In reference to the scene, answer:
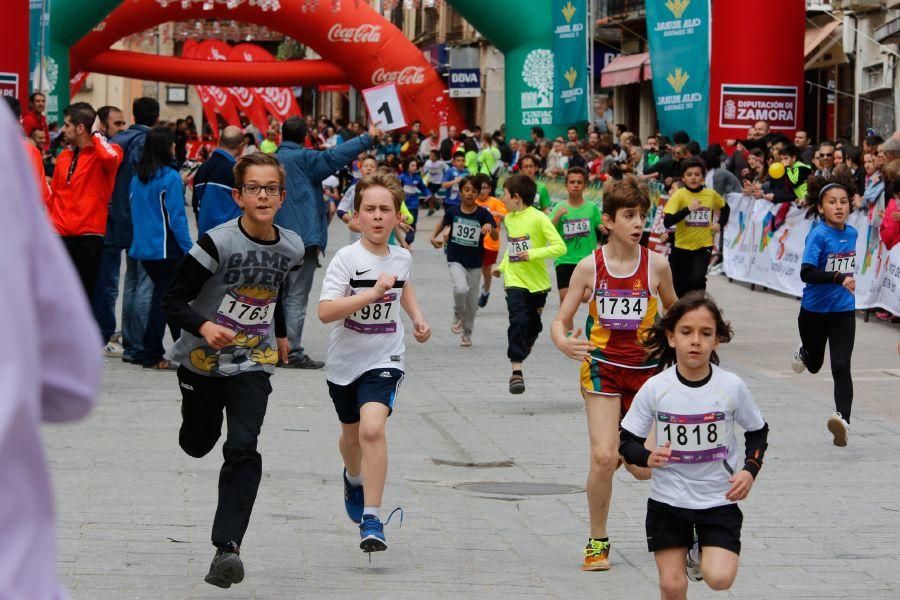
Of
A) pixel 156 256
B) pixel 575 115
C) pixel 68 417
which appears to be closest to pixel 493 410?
pixel 156 256

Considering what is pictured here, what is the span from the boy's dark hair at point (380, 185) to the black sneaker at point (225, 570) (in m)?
1.72

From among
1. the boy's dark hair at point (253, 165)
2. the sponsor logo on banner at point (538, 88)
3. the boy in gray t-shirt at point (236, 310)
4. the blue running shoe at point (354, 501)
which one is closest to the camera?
the boy in gray t-shirt at point (236, 310)

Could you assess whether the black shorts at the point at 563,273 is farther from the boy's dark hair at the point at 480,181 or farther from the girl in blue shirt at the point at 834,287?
the girl in blue shirt at the point at 834,287

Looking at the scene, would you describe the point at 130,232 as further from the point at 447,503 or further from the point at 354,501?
the point at 354,501

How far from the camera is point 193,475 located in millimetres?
7992

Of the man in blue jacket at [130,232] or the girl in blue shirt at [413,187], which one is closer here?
the man in blue jacket at [130,232]

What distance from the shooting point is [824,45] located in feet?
93.4

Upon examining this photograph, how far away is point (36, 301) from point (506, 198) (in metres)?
10.7

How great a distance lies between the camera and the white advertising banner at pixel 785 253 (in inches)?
613

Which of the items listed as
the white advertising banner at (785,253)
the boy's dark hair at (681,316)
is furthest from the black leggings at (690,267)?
the boy's dark hair at (681,316)

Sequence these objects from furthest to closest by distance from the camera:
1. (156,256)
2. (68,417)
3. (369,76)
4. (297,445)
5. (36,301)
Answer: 1. (369,76)
2. (156,256)
3. (297,445)
4. (68,417)
5. (36,301)

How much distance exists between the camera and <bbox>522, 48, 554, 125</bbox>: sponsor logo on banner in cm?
2972

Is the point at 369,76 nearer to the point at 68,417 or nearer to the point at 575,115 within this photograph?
the point at 575,115

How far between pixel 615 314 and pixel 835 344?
11.1 feet
